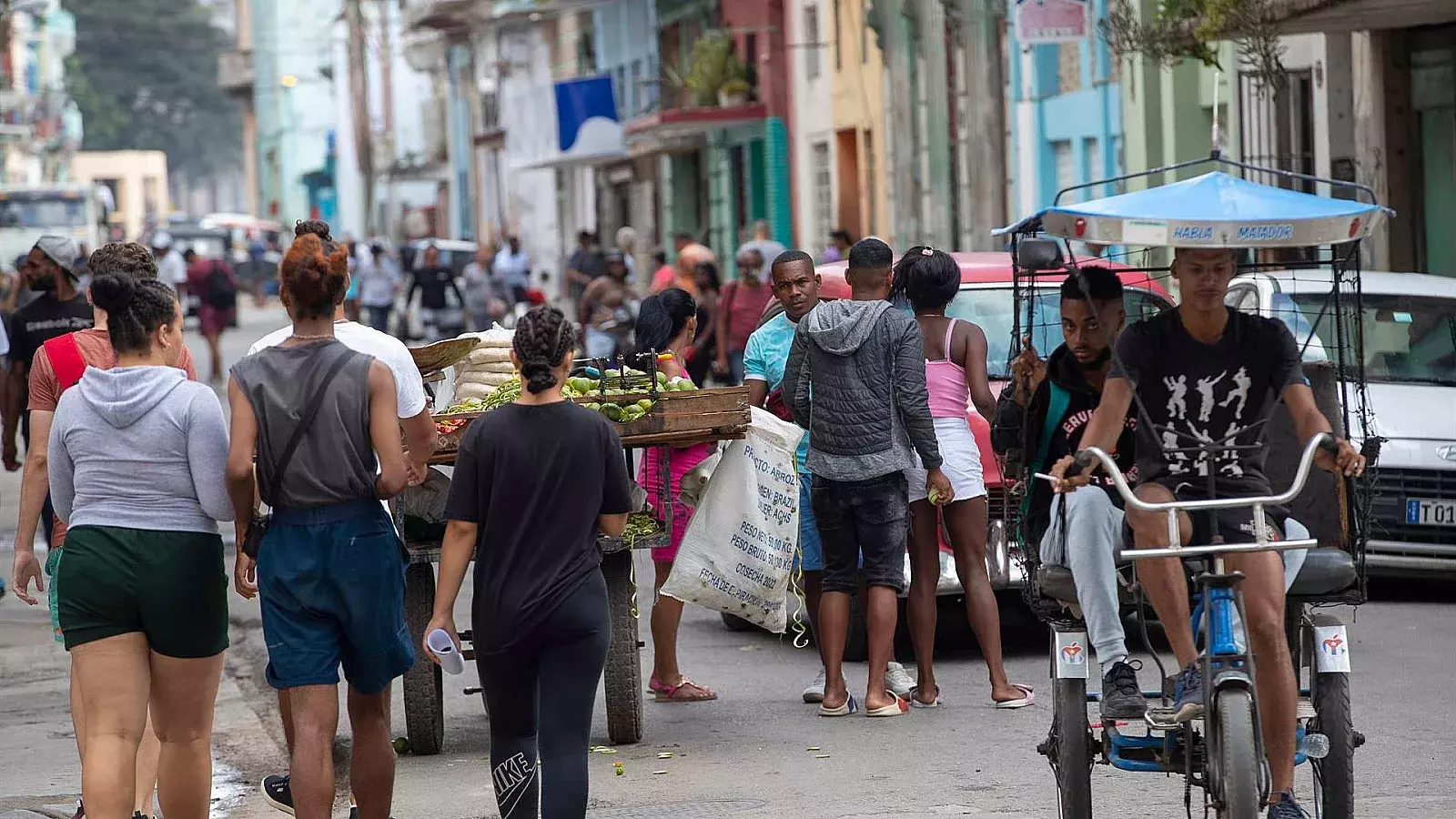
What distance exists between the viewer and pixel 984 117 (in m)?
25.2

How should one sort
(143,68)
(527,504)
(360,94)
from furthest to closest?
1. (143,68)
2. (360,94)
3. (527,504)

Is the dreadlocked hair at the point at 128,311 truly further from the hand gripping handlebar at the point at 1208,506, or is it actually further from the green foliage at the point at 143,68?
the green foliage at the point at 143,68

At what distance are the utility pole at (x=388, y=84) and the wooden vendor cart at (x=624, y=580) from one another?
191 ft

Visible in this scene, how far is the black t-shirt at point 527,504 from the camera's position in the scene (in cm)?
610

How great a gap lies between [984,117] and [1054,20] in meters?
5.33

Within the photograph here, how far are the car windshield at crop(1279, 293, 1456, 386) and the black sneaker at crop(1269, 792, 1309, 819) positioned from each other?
6.20 m

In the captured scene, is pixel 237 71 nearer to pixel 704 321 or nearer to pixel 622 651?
pixel 704 321

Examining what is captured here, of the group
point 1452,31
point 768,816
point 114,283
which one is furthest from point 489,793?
point 1452,31

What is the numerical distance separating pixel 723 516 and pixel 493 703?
7.55 ft

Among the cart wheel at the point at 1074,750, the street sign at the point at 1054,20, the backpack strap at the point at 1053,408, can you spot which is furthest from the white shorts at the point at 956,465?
the street sign at the point at 1054,20

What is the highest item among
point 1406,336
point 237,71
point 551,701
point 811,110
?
point 237,71

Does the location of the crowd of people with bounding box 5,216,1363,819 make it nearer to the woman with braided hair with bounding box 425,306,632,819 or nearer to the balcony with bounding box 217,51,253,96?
the woman with braided hair with bounding box 425,306,632,819

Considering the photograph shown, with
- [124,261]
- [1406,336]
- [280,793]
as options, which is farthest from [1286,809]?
[1406,336]

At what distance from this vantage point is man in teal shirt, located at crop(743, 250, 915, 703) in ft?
29.8
